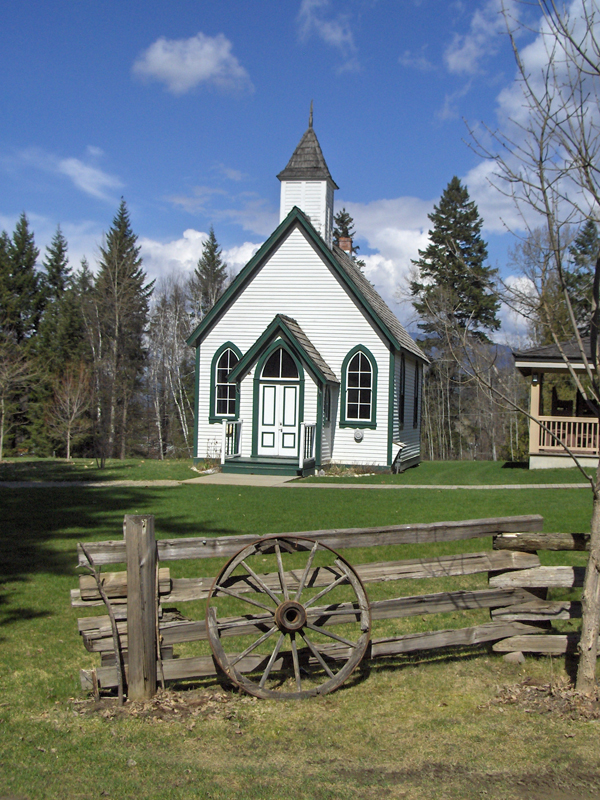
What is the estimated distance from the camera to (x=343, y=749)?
453 cm

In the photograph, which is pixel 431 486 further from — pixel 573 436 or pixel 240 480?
pixel 573 436

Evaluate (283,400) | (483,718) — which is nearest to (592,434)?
(283,400)

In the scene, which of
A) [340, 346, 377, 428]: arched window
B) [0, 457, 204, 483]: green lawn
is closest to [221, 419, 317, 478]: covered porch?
[0, 457, 204, 483]: green lawn

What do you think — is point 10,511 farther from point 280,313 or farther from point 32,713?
point 280,313

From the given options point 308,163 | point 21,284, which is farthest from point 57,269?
point 308,163

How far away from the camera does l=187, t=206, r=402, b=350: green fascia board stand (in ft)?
70.7

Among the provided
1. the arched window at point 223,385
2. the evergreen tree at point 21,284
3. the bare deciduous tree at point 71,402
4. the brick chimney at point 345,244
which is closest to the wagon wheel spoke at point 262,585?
the arched window at point 223,385

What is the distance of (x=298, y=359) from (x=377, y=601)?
50.3ft

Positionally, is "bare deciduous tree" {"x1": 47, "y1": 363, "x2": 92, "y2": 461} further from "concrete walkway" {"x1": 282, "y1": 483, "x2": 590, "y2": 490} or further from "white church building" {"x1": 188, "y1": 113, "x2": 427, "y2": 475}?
"concrete walkway" {"x1": 282, "y1": 483, "x2": 590, "y2": 490}

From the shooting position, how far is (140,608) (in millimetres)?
5055

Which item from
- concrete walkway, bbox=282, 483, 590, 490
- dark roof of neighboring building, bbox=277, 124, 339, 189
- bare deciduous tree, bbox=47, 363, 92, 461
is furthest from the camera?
bare deciduous tree, bbox=47, 363, 92, 461

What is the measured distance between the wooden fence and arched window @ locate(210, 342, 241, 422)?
662 inches

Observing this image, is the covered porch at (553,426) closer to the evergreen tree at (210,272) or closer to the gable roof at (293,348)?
the gable roof at (293,348)

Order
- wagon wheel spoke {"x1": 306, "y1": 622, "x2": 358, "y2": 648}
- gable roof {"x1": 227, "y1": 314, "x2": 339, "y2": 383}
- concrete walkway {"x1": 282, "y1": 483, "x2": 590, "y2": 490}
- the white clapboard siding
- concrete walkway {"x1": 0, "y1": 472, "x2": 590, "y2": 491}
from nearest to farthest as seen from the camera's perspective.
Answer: wagon wheel spoke {"x1": 306, "y1": 622, "x2": 358, "y2": 648}, concrete walkway {"x1": 0, "y1": 472, "x2": 590, "y2": 491}, concrete walkway {"x1": 282, "y1": 483, "x2": 590, "y2": 490}, gable roof {"x1": 227, "y1": 314, "x2": 339, "y2": 383}, the white clapboard siding
